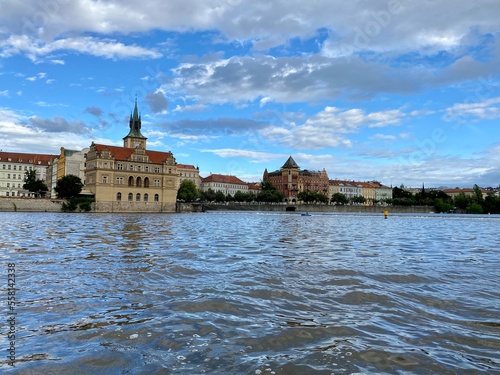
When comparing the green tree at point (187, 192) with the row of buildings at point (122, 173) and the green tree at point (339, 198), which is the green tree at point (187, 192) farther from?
the green tree at point (339, 198)

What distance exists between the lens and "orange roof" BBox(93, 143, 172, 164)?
10388cm

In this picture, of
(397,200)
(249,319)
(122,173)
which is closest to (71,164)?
(122,173)

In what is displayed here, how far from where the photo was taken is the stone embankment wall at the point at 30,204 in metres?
78.6

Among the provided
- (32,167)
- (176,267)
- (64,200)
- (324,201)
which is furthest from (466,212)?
(176,267)

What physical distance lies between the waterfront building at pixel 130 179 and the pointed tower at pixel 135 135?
59.4 ft

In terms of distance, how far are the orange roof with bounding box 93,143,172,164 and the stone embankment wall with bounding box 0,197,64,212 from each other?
21.2 m

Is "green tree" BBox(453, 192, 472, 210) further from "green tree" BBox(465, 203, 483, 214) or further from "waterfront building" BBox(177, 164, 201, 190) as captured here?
"waterfront building" BBox(177, 164, 201, 190)

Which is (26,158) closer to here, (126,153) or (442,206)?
(126,153)

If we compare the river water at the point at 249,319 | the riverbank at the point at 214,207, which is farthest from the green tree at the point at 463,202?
the river water at the point at 249,319

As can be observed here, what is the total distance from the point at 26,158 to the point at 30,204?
68496 millimetres

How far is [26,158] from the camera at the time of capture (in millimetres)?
140500

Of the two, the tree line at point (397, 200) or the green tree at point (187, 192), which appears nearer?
the green tree at point (187, 192)

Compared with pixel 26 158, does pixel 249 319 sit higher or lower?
lower

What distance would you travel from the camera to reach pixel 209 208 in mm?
133000
